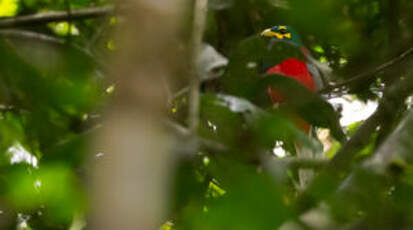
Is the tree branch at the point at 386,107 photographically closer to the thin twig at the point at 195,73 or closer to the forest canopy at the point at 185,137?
the forest canopy at the point at 185,137

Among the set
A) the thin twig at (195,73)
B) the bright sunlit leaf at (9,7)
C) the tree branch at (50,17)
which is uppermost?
the thin twig at (195,73)

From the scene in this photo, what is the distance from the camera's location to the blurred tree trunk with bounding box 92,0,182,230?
488mm

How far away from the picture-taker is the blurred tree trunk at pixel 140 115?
1.60ft

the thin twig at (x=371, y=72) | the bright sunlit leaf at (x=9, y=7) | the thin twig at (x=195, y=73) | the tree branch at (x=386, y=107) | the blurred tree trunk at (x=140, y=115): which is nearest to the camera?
the blurred tree trunk at (x=140, y=115)

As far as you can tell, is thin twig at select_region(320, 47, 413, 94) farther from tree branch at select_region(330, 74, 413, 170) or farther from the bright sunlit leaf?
the bright sunlit leaf

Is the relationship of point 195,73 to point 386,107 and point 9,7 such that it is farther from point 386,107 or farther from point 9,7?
point 9,7

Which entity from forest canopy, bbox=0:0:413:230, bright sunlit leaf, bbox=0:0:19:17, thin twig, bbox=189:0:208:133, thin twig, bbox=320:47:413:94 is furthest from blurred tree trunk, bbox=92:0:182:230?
bright sunlit leaf, bbox=0:0:19:17

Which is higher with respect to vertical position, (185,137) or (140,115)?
(140,115)

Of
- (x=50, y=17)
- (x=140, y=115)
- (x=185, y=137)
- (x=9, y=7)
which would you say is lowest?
(x=9, y=7)

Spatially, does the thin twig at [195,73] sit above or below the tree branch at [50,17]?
above

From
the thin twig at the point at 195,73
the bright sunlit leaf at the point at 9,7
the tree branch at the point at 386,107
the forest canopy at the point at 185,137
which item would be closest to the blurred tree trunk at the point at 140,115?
the forest canopy at the point at 185,137

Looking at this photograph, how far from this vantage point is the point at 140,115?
516 mm

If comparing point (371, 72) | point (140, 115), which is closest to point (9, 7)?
point (371, 72)

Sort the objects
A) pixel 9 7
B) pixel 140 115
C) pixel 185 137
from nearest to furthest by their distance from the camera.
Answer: pixel 140 115 → pixel 185 137 → pixel 9 7
